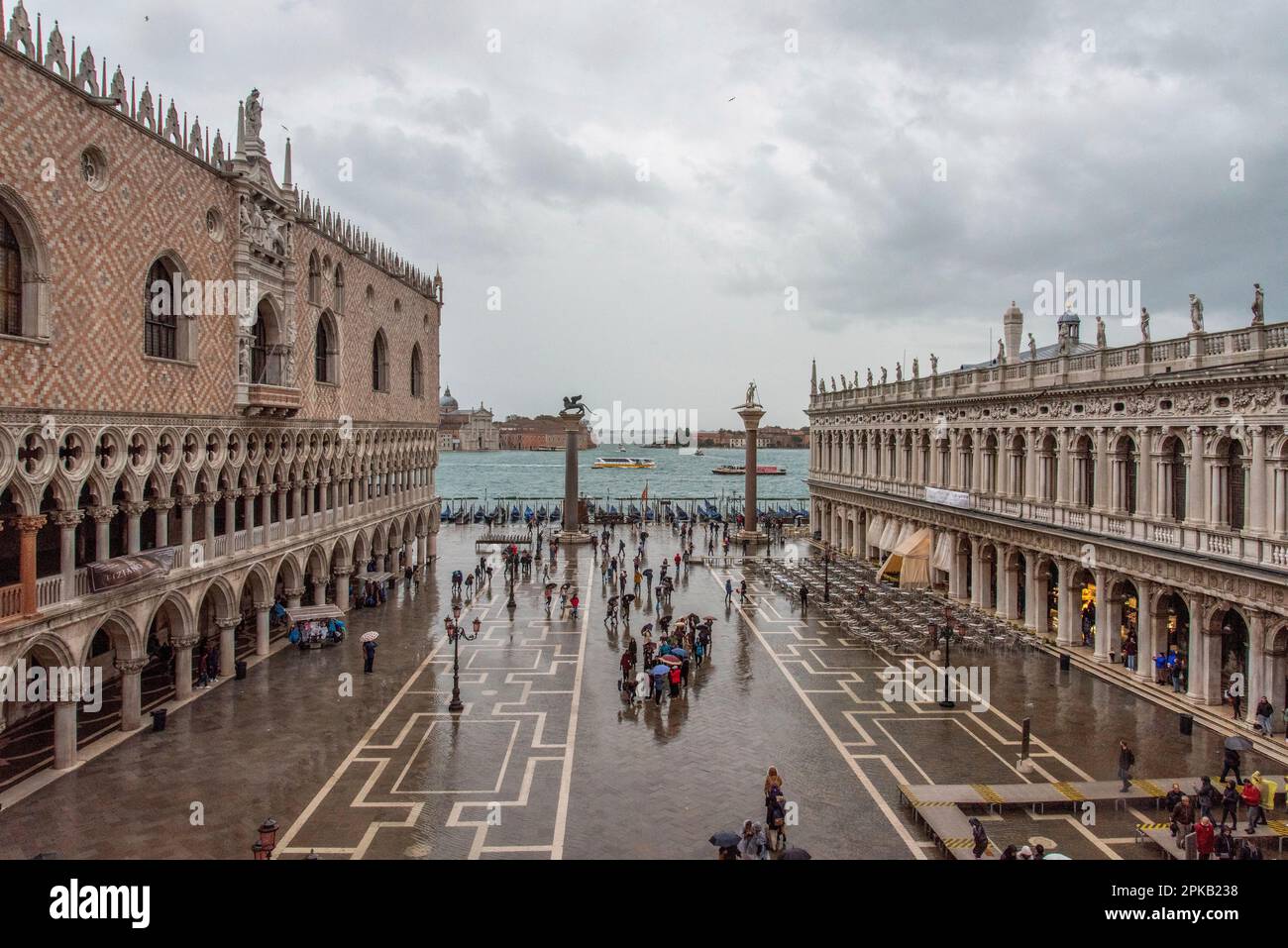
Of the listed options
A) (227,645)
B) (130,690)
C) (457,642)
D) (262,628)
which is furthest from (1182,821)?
(262,628)

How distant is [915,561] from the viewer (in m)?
40.2

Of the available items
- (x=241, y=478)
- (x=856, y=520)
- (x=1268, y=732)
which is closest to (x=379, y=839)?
(x=241, y=478)

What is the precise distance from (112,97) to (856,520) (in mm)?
42816

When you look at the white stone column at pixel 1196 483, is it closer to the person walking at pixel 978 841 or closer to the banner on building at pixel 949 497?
the banner on building at pixel 949 497

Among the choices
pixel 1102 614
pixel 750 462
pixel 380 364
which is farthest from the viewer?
pixel 750 462

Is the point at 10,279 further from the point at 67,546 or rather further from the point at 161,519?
the point at 161,519

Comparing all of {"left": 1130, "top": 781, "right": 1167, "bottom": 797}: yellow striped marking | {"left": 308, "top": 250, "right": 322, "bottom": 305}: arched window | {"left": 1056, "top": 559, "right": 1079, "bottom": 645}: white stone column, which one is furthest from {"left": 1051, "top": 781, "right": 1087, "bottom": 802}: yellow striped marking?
{"left": 308, "top": 250, "right": 322, "bottom": 305}: arched window

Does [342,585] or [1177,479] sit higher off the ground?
[1177,479]

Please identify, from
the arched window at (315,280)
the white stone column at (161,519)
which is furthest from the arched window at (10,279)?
the arched window at (315,280)

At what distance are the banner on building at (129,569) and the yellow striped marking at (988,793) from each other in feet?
66.9

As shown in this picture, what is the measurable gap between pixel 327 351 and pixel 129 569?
17113 mm

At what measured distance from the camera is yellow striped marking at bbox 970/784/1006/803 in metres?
17.2

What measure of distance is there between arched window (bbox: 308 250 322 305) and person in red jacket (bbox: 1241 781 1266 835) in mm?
33040

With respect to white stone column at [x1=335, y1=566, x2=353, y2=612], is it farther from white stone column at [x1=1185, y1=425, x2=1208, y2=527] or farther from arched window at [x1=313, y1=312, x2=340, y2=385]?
white stone column at [x1=1185, y1=425, x2=1208, y2=527]
